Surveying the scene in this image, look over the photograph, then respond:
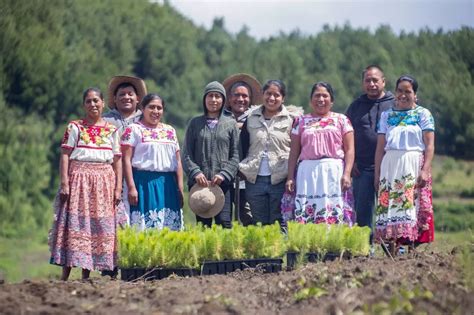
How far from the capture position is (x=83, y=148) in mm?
8844

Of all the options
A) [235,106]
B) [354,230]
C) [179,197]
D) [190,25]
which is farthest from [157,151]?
[190,25]

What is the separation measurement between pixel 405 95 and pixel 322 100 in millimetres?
767

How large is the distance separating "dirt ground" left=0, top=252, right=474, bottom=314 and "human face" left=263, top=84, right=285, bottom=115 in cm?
237

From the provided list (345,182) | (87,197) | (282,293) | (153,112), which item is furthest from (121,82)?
(282,293)

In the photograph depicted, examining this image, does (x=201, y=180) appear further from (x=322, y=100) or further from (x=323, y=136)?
(x=322, y=100)

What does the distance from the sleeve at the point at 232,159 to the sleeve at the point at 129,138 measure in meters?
0.88

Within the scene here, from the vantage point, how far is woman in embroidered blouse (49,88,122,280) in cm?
874

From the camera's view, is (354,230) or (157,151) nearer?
(354,230)

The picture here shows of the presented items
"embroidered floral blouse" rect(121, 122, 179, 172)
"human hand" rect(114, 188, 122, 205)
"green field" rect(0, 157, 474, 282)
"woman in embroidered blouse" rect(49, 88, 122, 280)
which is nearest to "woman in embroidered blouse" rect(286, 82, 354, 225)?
"embroidered floral blouse" rect(121, 122, 179, 172)

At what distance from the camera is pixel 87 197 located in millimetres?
8820

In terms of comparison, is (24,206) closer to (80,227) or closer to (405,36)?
(405,36)

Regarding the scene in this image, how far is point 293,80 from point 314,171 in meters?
27.9

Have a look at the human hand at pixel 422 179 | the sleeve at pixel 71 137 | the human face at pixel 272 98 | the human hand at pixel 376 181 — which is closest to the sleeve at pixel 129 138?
the sleeve at pixel 71 137

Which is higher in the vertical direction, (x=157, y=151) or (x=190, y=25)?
(x=190, y=25)
